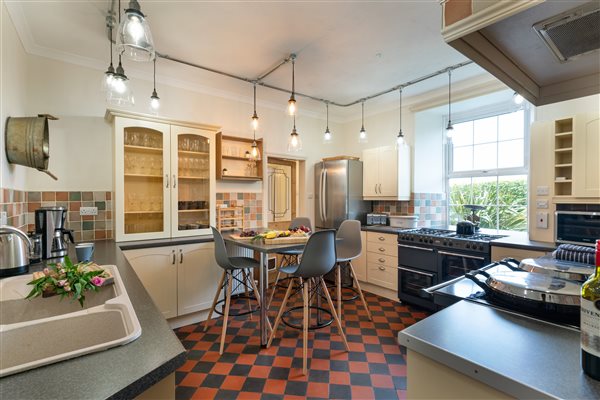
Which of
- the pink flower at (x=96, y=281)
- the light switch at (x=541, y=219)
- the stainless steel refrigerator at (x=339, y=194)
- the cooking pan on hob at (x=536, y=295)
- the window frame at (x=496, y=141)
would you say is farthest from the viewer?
the stainless steel refrigerator at (x=339, y=194)

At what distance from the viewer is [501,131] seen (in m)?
3.49

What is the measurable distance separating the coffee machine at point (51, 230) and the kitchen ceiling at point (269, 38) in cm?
144

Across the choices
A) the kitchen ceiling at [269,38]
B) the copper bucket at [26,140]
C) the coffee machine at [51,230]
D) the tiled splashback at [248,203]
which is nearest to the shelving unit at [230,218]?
the tiled splashback at [248,203]

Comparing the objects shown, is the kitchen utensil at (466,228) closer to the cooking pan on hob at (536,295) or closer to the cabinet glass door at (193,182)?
the cooking pan on hob at (536,295)

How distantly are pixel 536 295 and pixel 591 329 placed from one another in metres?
0.30

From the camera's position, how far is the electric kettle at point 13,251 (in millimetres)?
1436

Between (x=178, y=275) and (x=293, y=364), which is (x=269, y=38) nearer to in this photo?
(x=178, y=275)

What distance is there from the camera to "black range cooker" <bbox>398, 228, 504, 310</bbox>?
108 inches

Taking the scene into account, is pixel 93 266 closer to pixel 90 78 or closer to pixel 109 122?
pixel 109 122

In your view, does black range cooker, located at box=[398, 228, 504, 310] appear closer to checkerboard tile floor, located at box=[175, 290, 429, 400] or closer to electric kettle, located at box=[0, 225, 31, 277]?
checkerboard tile floor, located at box=[175, 290, 429, 400]

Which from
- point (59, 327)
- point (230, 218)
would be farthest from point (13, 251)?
point (230, 218)

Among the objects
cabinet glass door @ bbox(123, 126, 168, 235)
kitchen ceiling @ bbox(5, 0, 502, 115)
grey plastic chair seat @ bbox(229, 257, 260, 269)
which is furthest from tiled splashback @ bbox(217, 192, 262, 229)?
kitchen ceiling @ bbox(5, 0, 502, 115)

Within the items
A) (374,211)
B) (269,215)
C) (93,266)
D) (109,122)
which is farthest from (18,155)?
(374,211)

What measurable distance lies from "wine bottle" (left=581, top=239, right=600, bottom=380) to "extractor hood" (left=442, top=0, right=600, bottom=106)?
59 centimetres
